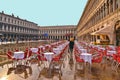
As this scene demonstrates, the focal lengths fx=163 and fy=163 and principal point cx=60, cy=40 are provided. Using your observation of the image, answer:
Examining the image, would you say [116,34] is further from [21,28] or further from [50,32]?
[50,32]

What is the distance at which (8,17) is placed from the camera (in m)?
73.3

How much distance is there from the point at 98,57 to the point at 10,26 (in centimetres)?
7080

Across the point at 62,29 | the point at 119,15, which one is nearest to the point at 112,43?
the point at 119,15

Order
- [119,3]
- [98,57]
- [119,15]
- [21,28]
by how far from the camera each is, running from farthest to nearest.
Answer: [21,28] → [119,3] → [119,15] → [98,57]

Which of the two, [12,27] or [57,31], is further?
[57,31]

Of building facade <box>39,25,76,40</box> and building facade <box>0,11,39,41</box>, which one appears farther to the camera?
building facade <box>39,25,76,40</box>

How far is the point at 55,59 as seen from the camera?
9703 millimetres

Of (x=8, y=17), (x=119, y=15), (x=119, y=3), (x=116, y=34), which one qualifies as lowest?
(x=116, y=34)

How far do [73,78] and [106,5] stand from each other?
18.9 meters

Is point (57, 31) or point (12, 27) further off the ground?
point (57, 31)

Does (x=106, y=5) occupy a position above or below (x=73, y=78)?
above

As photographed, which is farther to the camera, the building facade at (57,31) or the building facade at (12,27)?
the building facade at (57,31)

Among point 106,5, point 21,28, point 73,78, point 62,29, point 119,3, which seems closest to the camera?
point 73,78

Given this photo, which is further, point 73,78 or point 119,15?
point 119,15
